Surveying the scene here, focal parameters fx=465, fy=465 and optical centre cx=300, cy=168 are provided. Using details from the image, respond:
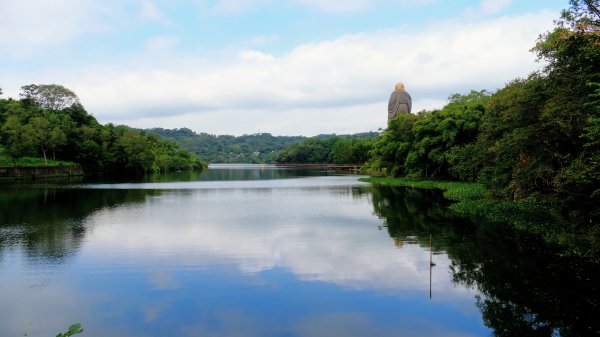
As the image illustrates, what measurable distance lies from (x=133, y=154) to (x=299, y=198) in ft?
235

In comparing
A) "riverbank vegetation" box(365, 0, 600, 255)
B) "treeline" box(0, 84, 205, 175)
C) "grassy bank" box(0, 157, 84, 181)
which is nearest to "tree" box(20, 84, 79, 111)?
"treeline" box(0, 84, 205, 175)

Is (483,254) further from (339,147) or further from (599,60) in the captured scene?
(339,147)

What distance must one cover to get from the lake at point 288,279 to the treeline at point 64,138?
2261 inches

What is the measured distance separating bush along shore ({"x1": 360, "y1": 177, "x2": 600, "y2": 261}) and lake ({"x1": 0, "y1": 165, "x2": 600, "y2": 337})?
0.83 metres

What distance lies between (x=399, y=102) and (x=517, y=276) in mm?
88230

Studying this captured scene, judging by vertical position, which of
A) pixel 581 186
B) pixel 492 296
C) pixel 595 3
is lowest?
pixel 492 296

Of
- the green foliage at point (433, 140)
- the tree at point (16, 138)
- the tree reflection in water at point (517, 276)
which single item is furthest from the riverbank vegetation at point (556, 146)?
the tree at point (16, 138)

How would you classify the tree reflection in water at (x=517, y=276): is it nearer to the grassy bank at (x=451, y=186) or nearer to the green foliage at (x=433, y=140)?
the grassy bank at (x=451, y=186)

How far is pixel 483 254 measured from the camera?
18.7 m

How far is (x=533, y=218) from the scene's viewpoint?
2470 centimetres

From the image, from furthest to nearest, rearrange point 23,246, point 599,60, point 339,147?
point 339,147 < point 23,246 < point 599,60

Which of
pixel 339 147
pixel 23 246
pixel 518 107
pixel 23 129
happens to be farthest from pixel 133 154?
pixel 518 107

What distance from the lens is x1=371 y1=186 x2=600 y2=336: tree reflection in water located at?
11.6 m

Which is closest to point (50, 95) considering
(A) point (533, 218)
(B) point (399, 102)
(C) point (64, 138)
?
(C) point (64, 138)
